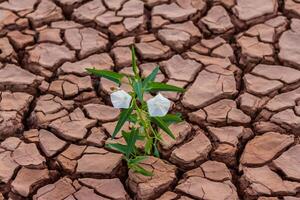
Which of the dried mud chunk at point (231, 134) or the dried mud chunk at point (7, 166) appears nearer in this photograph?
the dried mud chunk at point (7, 166)

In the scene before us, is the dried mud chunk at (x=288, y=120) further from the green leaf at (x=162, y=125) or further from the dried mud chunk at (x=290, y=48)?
the green leaf at (x=162, y=125)

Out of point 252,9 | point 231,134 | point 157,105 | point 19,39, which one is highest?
point 157,105

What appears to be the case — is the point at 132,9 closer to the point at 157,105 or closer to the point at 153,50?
the point at 153,50

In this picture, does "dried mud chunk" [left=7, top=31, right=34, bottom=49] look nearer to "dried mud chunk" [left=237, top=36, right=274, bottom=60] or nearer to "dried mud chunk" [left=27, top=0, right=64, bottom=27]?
"dried mud chunk" [left=27, top=0, right=64, bottom=27]

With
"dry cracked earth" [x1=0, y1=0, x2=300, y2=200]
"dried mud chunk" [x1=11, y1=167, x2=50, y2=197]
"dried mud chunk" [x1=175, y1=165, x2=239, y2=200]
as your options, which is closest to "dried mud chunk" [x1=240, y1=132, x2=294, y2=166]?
"dry cracked earth" [x1=0, y1=0, x2=300, y2=200]

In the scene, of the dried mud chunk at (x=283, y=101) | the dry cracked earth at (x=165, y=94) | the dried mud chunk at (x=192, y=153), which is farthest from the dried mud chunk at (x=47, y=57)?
the dried mud chunk at (x=283, y=101)

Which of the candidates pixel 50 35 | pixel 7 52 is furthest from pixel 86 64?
pixel 7 52
